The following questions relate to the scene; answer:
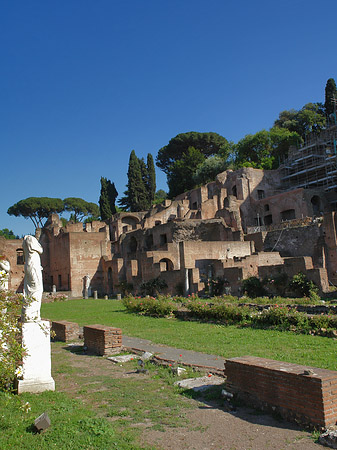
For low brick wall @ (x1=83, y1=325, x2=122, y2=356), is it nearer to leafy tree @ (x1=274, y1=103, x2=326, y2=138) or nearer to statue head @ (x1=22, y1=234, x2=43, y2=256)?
statue head @ (x1=22, y1=234, x2=43, y2=256)

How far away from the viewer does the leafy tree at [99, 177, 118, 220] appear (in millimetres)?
62812

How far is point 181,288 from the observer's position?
2497cm

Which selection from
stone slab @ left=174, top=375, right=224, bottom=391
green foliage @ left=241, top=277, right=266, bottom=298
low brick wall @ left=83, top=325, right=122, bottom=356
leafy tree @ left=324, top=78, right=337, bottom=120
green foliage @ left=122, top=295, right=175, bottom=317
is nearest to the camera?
stone slab @ left=174, top=375, right=224, bottom=391

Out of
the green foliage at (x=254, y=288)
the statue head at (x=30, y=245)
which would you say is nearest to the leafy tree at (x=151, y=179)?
the green foliage at (x=254, y=288)

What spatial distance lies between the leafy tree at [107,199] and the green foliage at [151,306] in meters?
44.4

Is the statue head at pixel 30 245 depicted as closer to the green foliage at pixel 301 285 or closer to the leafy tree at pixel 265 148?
the green foliage at pixel 301 285

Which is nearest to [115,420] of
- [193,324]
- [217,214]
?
[193,324]

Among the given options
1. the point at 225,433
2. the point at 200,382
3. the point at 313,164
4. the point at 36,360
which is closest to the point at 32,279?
the point at 36,360

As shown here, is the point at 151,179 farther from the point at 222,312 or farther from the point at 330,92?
the point at 222,312

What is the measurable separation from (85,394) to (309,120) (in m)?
58.4

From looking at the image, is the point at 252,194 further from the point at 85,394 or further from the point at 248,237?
the point at 85,394

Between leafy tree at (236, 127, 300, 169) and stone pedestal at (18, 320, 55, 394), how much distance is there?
4985cm

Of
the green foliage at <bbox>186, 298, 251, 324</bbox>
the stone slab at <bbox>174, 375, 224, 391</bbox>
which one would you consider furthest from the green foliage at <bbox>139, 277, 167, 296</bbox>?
the stone slab at <bbox>174, 375, 224, 391</bbox>

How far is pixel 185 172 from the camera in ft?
211
